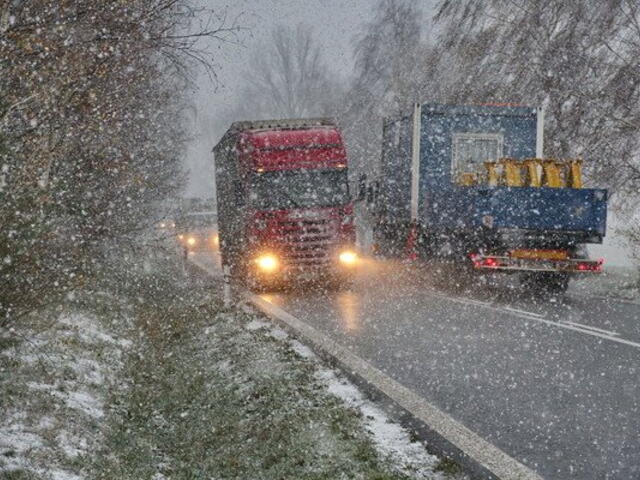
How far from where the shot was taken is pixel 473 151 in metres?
17.8

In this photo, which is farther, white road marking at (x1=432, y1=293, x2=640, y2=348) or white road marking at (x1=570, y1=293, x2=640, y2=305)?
white road marking at (x1=570, y1=293, x2=640, y2=305)

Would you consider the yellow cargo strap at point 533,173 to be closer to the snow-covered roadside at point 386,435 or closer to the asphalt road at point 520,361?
the asphalt road at point 520,361

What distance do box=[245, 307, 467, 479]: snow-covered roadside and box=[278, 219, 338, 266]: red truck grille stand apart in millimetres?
7477

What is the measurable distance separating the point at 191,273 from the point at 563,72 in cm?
1391

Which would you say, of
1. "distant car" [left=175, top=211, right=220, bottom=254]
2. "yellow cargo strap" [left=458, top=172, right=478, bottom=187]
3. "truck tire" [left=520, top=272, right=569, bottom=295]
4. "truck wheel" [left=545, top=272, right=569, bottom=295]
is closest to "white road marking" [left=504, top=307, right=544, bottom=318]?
"truck tire" [left=520, top=272, right=569, bottom=295]

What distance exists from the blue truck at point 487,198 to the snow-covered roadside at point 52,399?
8.08 meters

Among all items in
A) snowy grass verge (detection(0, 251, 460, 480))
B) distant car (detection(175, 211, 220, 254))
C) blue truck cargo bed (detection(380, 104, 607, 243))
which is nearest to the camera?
snowy grass verge (detection(0, 251, 460, 480))

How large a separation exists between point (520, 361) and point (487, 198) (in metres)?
6.50

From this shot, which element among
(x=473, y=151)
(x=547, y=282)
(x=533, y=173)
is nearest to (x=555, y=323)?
(x=547, y=282)

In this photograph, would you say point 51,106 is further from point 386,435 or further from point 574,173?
point 574,173

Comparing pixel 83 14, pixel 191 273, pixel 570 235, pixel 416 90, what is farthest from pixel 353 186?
pixel 416 90

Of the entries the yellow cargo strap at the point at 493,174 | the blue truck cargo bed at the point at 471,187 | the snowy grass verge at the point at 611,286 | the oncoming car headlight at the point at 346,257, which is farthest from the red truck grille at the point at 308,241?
Result: the snowy grass verge at the point at 611,286

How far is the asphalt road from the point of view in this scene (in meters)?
5.44

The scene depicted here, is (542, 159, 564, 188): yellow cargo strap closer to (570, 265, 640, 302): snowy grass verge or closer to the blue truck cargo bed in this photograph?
the blue truck cargo bed
